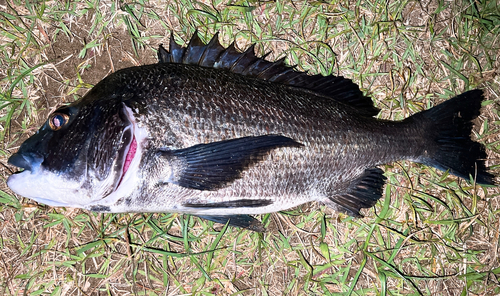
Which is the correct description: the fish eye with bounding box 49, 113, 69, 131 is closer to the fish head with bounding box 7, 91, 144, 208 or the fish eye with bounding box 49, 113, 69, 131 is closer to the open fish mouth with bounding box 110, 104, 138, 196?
the fish head with bounding box 7, 91, 144, 208

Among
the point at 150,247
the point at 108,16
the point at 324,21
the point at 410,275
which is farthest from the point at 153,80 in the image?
the point at 410,275

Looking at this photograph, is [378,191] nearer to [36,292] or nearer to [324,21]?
[324,21]

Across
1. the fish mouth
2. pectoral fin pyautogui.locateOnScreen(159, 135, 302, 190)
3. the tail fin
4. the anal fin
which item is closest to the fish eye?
the fish mouth

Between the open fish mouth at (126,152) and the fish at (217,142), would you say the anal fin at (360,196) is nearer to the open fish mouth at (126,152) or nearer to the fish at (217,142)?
the fish at (217,142)

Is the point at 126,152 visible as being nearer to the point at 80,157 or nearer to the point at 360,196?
the point at 80,157

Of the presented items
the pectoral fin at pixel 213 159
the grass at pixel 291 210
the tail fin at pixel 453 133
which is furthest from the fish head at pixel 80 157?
the tail fin at pixel 453 133

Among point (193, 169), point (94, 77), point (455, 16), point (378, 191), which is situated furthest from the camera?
point (455, 16)
